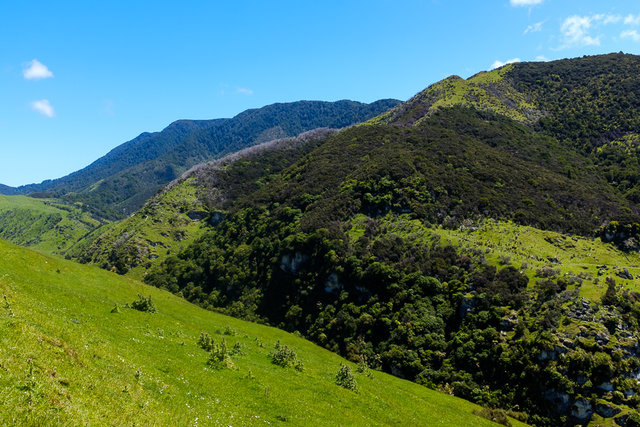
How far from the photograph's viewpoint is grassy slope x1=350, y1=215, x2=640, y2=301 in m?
62.6

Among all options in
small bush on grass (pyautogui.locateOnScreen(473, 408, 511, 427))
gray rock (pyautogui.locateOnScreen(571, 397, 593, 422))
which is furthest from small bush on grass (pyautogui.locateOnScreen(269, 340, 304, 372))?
gray rock (pyautogui.locateOnScreen(571, 397, 593, 422))

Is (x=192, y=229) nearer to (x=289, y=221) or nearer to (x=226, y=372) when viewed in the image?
(x=289, y=221)

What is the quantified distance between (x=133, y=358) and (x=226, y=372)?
624 centimetres

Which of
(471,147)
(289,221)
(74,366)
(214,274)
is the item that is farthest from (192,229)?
(74,366)

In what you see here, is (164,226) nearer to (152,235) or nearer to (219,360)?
(152,235)

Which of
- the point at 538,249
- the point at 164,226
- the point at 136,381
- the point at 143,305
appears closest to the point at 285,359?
the point at 143,305

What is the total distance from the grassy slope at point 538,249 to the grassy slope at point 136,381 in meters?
41.6

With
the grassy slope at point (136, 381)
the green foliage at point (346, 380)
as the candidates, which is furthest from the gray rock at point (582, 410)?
the green foliage at point (346, 380)

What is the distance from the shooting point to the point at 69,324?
18469 mm

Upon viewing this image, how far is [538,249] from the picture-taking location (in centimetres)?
7781

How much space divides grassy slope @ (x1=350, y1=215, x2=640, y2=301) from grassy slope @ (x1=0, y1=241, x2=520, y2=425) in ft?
137

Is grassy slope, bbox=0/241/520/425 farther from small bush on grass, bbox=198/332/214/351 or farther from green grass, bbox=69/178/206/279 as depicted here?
green grass, bbox=69/178/206/279

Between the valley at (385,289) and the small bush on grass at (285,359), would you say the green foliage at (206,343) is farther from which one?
the small bush on grass at (285,359)

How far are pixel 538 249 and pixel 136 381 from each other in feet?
279
